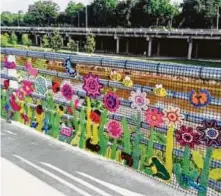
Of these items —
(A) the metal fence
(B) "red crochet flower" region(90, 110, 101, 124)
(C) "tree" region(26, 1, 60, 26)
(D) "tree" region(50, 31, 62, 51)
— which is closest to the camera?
(A) the metal fence

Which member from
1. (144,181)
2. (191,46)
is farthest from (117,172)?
(191,46)

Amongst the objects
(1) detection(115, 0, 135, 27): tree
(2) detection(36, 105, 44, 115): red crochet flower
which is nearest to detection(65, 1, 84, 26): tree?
(1) detection(115, 0, 135, 27): tree

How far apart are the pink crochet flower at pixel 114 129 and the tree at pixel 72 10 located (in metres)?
103

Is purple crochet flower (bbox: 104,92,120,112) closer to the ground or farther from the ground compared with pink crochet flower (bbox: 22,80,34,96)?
farther from the ground

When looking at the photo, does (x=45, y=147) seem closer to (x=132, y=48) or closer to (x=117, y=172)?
(x=117, y=172)

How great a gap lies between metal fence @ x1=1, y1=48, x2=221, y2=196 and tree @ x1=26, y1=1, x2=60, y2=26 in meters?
114

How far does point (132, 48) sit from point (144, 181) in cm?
6046

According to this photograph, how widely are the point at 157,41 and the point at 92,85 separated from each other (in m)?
54.7

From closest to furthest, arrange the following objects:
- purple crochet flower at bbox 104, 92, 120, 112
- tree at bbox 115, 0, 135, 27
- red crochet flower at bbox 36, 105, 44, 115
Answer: purple crochet flower at bbox 104, 92, 120, 112, red crochet flower at bbox 36, 105, 44, 115, tree at bbox 115, 0, 135, 27

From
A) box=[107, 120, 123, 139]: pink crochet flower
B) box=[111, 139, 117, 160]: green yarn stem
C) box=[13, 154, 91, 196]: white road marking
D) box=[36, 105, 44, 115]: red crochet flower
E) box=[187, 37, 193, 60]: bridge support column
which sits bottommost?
box=[187, 37, 193, 60]: bridge support column

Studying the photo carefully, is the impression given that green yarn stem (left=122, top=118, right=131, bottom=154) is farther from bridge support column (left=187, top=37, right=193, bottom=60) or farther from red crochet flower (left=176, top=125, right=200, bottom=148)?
bridge support column (left=187, top=37, right=193, bottom=60)

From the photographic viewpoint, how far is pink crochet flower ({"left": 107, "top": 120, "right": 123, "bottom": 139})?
5682mm

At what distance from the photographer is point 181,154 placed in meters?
4.78

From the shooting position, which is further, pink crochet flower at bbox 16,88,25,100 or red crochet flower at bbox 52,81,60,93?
pink crochet flower at bbox 16,88,25,100
